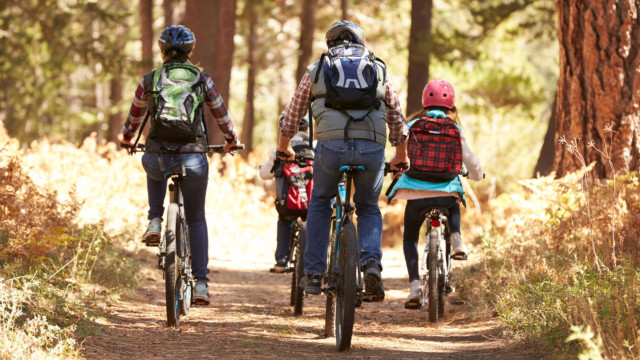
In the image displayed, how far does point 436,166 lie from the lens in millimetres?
7254

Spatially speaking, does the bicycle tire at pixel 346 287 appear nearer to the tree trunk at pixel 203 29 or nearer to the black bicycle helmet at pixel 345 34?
the black bicycle helmet at pixel 345 34

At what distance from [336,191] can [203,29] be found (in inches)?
514

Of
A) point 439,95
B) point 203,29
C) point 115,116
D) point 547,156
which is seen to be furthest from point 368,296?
point 115,116

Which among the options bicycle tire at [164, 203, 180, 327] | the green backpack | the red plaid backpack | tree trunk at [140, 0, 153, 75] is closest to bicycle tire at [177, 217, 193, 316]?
bicycle tire at [164, 203, 180, 327]

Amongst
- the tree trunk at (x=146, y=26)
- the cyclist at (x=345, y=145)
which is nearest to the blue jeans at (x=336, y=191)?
the cyclist at (x=345, y=145)

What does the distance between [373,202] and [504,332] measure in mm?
1374

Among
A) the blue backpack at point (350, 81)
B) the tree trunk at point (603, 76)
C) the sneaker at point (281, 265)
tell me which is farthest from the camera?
the tree trunk at point (603, 76)

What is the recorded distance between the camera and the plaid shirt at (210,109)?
6.59 metres

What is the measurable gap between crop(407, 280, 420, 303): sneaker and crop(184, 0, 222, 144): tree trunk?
455 inches

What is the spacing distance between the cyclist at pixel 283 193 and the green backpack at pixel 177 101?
130cm

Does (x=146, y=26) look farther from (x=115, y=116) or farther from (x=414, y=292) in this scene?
(x=414, y=292)

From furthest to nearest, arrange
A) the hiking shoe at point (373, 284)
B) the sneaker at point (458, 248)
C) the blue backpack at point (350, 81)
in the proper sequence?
the sneaker at point (458, 248) < the hiking shoe at point (373, 284) < the blue backpack at point (350, 81)

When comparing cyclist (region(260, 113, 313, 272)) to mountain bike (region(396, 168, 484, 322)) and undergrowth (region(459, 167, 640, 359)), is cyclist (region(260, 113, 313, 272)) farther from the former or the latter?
undergrowth (region(459, 167, 640, 359))

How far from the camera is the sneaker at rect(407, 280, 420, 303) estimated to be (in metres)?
7.32
